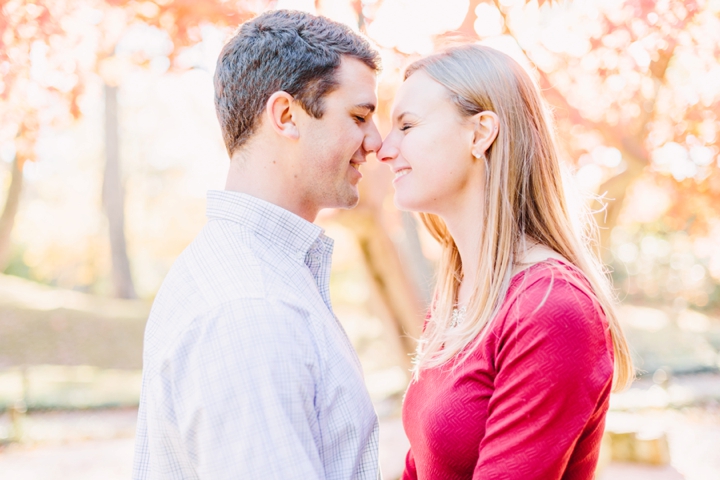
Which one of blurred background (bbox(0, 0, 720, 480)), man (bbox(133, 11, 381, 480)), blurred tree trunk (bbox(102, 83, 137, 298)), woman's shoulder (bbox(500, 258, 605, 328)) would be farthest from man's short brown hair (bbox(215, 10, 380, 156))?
blurred tree trunk (bbox(102, 83, 137, 298))

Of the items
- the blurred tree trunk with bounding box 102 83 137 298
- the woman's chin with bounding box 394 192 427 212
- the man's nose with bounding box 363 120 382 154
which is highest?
the man's nose with bounding box 363 120 382 154

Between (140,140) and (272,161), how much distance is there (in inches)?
773

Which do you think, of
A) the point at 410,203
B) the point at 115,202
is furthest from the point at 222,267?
the point at 115,202

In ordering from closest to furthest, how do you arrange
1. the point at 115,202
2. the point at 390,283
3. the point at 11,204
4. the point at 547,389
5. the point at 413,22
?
the point at 547,389, the point at 413,22, the point at 390,283, the point at 11,204, the point at 115,202

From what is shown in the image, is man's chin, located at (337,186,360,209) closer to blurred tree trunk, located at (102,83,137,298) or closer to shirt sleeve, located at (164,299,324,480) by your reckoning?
shirt sleeve, located at (164,299,324,480)

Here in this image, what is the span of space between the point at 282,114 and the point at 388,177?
107 inches

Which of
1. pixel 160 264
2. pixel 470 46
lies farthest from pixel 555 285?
pixel 160 264

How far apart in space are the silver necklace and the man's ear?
2.81ft

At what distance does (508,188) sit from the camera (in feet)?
6.45

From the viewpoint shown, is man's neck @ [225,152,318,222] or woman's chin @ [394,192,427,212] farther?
woman's chin @ [394,192,427,212]

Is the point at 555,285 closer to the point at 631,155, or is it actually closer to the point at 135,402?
the point at 631,155

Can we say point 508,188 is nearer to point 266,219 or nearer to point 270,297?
point 266,219

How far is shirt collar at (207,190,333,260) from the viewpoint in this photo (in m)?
1.63

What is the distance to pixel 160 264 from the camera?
20141mm
